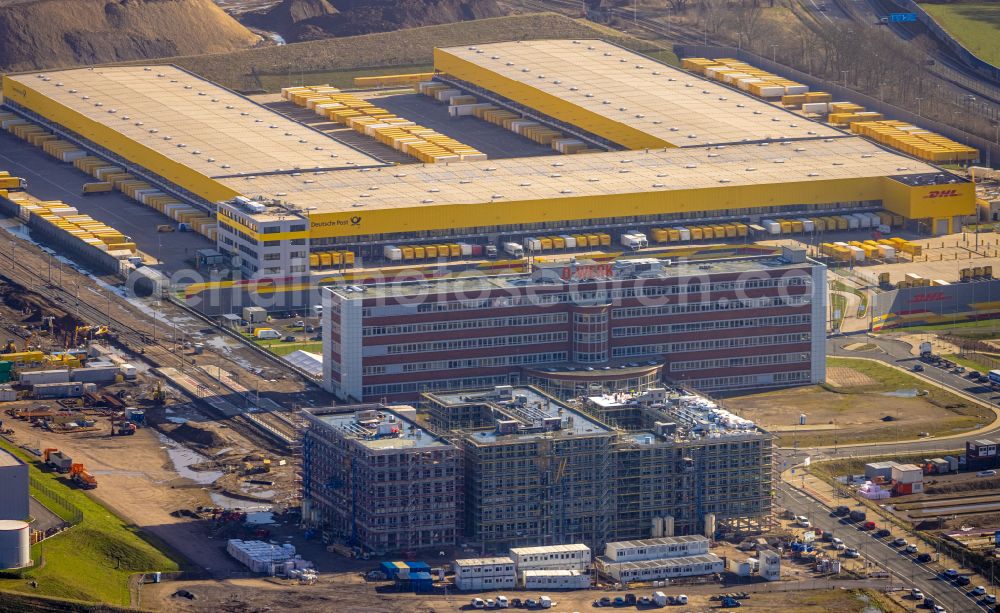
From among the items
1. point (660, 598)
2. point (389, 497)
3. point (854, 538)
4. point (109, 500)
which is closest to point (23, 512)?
point (109, 500)

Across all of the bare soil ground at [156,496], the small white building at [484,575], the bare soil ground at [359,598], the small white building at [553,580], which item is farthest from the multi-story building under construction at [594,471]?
the bare soil ground at [156,496]

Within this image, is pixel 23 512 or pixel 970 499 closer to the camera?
pixel 23 512

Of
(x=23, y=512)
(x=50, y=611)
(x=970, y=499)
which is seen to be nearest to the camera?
(x=50, y=611)

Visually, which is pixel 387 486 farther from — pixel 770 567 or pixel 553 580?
pixel 770 567

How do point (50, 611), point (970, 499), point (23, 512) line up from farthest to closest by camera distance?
point (970, 499) < point (23, 512) < point (50, 611)

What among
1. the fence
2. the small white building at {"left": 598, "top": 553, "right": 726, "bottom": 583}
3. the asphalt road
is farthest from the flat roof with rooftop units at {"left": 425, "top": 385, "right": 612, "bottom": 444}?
the fence

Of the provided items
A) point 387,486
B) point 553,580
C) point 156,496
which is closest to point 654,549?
point 553,580

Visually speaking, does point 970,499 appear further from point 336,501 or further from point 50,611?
point 50,611

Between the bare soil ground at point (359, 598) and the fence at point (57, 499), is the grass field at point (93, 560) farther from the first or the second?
the bare soil ground at point (359, 598)
